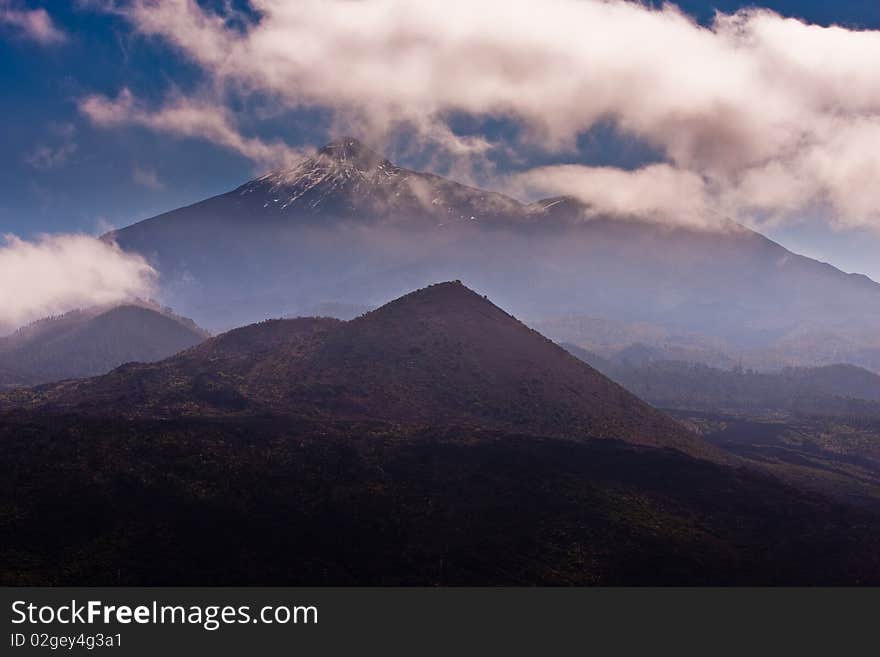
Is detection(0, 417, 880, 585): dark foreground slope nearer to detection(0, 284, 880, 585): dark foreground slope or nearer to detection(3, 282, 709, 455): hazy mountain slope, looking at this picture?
detection(0, 284, 880, 585): dark foreground slope

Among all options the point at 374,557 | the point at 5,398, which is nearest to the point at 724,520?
the point at 374,557

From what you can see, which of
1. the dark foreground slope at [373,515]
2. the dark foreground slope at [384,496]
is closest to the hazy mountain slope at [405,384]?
the dark foreground slope at [384,496]

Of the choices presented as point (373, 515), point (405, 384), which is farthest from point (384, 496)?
point (405, 384)

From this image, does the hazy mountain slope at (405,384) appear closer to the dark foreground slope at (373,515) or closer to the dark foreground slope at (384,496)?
the dark foreground slope at (384,496)

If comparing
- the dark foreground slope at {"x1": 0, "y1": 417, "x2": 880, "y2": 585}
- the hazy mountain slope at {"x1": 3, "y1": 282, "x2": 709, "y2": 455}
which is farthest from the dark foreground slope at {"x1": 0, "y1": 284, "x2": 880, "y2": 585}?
the hazy mountain slope at {"x1": 3, "y1": 282, "x2": 709, "y2": 455}

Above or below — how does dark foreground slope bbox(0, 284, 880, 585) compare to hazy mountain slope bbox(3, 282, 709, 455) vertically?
below
